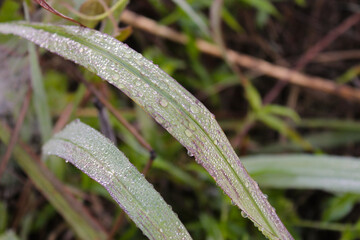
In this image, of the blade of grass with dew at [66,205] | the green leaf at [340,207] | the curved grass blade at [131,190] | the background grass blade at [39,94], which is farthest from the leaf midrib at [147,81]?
the green leaf at [340,207]

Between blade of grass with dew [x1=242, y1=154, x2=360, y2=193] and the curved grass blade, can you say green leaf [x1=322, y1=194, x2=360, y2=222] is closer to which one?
blade of grass with dew [x1=242, y1=154, x2=360, y2=193]

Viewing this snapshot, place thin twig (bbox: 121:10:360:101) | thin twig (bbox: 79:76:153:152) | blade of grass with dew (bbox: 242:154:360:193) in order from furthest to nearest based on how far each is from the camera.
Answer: thin twig (bbox: 121:10:360:101)
blade of grass with dew (bbox: 242:154:360:193)
thin twig (bbox: 79:76:153:152)

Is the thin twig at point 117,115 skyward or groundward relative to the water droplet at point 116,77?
skyward

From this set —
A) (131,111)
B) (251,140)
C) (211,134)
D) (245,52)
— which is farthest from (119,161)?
(245,52)

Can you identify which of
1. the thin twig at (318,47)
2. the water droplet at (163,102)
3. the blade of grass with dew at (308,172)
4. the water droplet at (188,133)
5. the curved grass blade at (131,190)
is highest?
the thin twig at (318,47)

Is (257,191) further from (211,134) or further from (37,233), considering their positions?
(37,233)

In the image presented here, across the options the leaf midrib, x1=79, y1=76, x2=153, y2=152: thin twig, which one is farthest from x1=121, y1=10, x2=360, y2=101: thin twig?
the leaf midrib

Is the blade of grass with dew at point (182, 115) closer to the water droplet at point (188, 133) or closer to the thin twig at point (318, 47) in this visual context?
the water droplet at point (188, 133)
